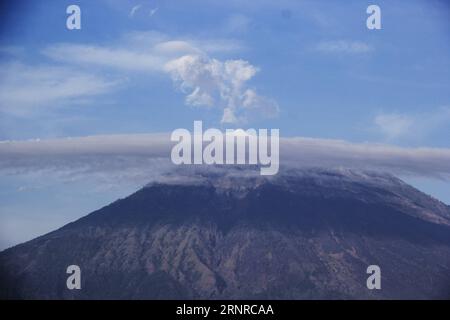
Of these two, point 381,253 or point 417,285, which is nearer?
point 417,285

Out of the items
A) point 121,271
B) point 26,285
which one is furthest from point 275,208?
point 26,285
